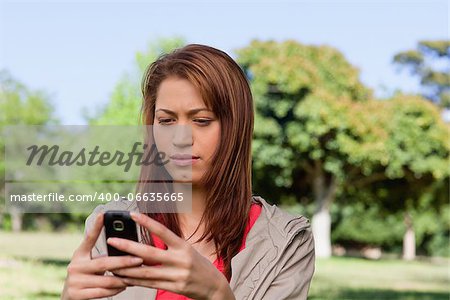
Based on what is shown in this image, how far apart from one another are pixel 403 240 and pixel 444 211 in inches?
75.4

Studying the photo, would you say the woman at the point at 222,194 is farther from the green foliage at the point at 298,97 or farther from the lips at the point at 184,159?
the green foliage at the point at 298,97

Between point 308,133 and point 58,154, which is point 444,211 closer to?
point 308,133

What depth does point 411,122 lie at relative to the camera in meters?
15.6

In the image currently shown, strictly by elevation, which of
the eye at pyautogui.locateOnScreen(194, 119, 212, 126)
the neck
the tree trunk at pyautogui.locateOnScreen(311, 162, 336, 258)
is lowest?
the neck

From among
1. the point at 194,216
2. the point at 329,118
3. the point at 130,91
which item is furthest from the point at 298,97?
the point at 194,216

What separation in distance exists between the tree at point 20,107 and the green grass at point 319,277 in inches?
63.7

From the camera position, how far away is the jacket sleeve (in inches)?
55.8

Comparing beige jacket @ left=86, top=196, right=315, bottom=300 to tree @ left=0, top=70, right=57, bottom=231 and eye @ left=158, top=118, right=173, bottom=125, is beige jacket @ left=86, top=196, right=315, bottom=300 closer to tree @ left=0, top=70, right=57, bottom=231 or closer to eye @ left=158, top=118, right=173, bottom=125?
eye @ left=158, top=118, right=173, bottom=125

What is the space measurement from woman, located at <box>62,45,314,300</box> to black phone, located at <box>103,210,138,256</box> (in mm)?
284

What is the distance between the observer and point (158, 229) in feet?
3.26

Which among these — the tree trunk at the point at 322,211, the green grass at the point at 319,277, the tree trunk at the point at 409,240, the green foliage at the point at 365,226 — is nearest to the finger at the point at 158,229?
the green grass at the point at 319,277

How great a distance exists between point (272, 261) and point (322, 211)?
657 inches

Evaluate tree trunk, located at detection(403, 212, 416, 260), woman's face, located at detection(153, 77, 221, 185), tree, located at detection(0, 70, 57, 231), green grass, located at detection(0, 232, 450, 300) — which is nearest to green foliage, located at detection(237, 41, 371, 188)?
green grass, located at detection(0, 232, 450, 300)

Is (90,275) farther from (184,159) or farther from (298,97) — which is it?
(298,97)
